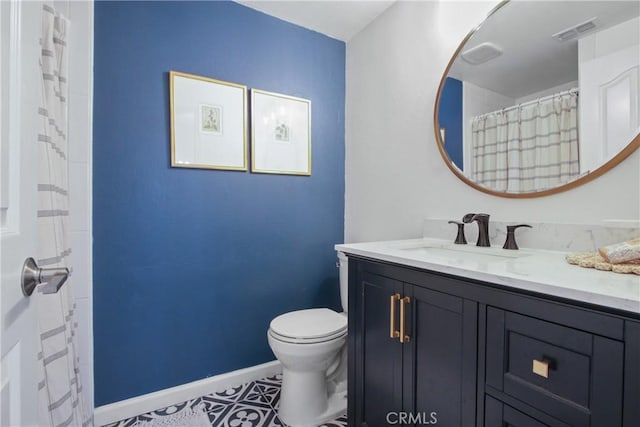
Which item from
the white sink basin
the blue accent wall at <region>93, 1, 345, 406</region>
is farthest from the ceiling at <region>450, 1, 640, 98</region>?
the blue accent wall at <region>93, 1, 345, 406</region>

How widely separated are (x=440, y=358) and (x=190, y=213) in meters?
1.44

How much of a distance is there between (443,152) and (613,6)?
2.51ft

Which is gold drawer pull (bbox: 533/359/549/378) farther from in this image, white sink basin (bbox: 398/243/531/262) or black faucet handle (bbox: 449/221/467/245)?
black faucet handle (bbox: 449/221/467/245)

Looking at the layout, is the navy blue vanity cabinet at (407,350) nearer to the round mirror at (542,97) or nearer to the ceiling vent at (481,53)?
the round mirror at (542,97)

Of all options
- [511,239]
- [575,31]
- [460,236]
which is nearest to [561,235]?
[511,239]

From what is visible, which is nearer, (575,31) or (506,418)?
(506,418)

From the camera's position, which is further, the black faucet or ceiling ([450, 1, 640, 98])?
the black faucet

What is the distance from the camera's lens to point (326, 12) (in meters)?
1.97

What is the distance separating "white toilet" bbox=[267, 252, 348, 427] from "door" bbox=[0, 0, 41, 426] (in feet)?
3.33

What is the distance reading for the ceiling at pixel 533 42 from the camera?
113cm

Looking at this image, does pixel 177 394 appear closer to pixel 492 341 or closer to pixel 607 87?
pixel 492 341

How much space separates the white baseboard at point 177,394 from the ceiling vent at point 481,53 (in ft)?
6.76

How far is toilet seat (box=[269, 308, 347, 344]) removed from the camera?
4.92 feet

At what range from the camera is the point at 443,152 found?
1.61 metres
